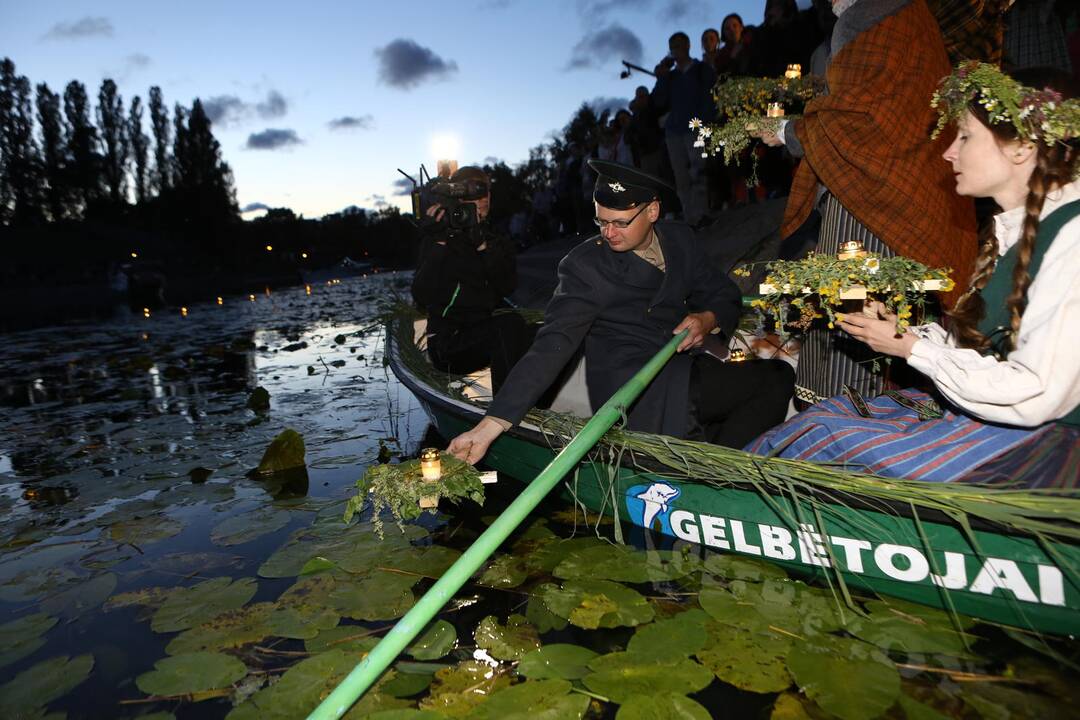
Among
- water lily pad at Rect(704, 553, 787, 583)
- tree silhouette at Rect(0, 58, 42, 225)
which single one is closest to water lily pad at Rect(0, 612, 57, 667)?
water lily pad at Rect(704, 553, 787, 583)

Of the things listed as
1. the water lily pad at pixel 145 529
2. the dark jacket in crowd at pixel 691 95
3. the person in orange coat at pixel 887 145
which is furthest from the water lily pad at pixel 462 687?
the dark jacket in crowd at pixel 691 95

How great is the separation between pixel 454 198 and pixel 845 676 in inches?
153

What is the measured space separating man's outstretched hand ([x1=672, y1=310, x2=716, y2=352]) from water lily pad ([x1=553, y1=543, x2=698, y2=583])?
3.44ft

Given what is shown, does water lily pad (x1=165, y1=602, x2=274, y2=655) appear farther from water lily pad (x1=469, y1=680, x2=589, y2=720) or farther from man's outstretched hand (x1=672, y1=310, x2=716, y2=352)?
man's outstretched hand (x1=672, y1=310, x2=716, y2=352)

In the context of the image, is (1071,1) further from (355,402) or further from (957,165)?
(355,402)

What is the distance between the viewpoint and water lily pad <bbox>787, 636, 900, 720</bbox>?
6.63 feet

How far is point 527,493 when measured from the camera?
2324 millimetres

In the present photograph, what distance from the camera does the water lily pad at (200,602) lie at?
9.42 feet

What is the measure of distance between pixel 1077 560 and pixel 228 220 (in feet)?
225

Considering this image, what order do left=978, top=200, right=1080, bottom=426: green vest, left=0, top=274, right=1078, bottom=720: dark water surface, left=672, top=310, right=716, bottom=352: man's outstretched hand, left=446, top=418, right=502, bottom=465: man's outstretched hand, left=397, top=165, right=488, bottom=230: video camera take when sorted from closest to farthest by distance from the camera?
1. left=978, top=200, right=1080, bottom=426: green vest
2. left=0, top=274, right=1078, bottom=720: dark water surface
3. left=446, top=418, right=502, bottom=465: man's outstretched hand
4. left=672, top=310, right=716, bottom=352: man's outstretched hand
5. left=397, top=165, right=488, bottom=230: video camera

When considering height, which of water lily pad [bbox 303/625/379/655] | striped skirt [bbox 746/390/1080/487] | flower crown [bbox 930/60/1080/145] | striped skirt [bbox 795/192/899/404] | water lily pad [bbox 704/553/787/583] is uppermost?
flower crown [bbox 930/60/1080/145]

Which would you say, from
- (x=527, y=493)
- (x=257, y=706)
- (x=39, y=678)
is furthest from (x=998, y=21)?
(x=39, y=678)

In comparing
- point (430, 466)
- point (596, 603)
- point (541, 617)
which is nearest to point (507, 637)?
point (541, 617)

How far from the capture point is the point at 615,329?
10.7ft
